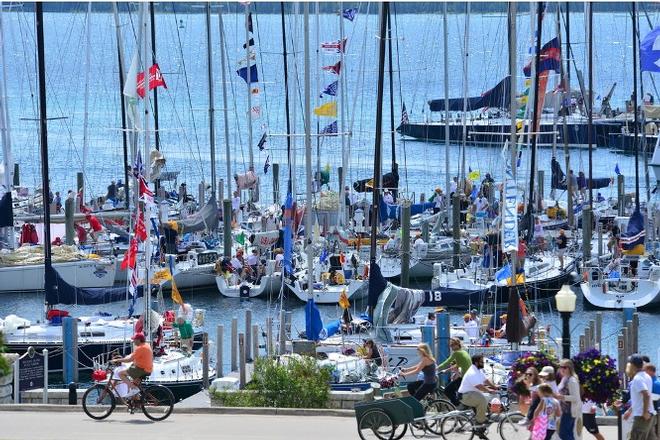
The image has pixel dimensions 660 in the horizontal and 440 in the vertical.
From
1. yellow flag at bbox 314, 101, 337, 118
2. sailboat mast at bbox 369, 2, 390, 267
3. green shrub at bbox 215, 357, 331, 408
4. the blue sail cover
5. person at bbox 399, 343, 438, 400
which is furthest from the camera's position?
yellow flag at bbox 314, 101, 337, 118

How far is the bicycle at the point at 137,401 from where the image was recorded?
24.8 m

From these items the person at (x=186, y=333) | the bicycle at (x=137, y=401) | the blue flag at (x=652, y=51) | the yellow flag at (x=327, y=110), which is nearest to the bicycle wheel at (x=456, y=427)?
the bicycle at (x=137, y=401)

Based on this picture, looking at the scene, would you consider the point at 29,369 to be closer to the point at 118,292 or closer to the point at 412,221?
the point at 118,292

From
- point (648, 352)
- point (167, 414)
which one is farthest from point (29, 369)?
point (648, 352)

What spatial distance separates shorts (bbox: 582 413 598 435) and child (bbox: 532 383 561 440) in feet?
5.05

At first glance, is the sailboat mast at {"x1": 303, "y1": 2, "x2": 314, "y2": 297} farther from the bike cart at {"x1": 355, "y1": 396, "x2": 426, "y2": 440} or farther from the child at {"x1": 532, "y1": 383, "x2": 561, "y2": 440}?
the child at {"x1": 532, "y1": 383, "x2": 561, "y2": 440}

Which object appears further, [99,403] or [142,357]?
[99,403]

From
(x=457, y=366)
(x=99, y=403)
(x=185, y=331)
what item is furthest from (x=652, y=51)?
(x=99, y=403)

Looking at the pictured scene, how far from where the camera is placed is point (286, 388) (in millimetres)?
26891

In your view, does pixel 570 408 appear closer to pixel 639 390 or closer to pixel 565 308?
pixel 639 390

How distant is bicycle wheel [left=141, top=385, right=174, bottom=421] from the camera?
81.3ft

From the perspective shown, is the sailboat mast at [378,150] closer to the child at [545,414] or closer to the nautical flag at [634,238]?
the nautical flag at [634,238]

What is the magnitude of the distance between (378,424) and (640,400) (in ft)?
12.5

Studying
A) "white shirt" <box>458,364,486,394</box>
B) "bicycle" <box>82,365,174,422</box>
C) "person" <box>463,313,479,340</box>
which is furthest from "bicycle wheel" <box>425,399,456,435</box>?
"person" <box>463,313,479,340</box>
